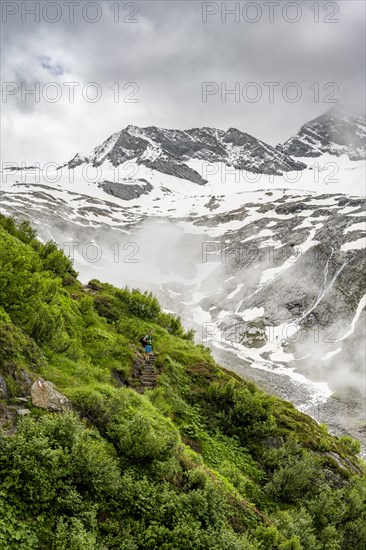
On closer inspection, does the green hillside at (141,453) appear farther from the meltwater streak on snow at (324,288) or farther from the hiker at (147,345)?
the meltwater streak on snow at (324,288)

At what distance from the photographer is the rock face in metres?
9.83

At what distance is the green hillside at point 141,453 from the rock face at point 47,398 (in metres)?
0.21

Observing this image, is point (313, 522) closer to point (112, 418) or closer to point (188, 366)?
point (112, 418)

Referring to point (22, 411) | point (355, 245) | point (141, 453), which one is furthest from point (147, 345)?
point (355, 245)

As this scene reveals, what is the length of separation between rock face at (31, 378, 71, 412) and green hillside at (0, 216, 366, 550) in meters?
0.21

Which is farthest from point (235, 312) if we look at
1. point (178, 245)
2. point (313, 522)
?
point (313, 522)

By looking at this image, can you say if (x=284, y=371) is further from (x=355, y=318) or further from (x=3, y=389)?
(x=3, y=389)

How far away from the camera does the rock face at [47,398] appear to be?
9828 mm

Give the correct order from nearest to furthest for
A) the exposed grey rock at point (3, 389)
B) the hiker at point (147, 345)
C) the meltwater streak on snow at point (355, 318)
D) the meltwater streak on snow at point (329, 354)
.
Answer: the exposed grey rock at point (3, 389)
the hiker at point (147, 345)
the meltwater streak on snow at point (329, 354)
the meltwater streak on snow at point (355, 318)

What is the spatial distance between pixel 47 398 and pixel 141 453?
9.11ft

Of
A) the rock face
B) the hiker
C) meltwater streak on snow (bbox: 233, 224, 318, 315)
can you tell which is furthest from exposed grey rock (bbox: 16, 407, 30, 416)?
meltwater streak on snow (bbox: 233, 224, 318, 315)

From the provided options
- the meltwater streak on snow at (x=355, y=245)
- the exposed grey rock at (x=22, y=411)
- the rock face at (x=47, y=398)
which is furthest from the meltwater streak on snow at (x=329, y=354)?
the exposed grey rock at (x=22, y=411)

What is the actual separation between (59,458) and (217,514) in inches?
162

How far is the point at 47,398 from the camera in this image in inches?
395
